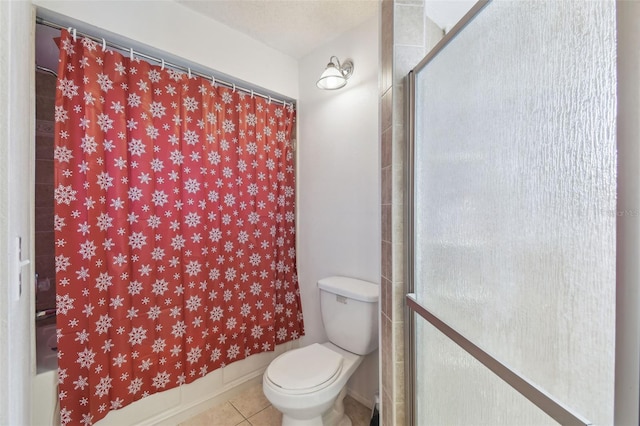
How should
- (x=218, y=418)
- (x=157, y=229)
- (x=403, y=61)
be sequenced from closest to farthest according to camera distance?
(x=403, y=61), (x=157, y=229), (x=218, y=418)

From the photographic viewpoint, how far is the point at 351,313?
61.1 inches

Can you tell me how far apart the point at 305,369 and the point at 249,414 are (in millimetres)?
596

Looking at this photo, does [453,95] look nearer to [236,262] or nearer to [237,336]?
[236,262]

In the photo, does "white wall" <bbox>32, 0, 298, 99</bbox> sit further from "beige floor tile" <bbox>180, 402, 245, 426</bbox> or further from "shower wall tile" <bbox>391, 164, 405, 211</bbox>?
"beige floor tile" <bbox>180, 402, 245, 426</bbox>

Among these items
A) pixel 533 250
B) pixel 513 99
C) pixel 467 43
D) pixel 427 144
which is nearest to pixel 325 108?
pixel 427 144

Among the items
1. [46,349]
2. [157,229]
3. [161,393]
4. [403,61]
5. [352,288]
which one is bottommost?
[161,393]

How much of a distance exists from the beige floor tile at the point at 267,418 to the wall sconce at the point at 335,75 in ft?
6.74

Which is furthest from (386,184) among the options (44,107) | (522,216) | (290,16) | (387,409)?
(44,107)

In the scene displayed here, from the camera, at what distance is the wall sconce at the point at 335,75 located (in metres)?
1.60

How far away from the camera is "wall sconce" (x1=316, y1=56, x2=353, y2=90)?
1.60m

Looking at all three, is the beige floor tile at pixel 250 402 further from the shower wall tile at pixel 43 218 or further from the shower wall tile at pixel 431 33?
the shower wall tile at pixel 431 33

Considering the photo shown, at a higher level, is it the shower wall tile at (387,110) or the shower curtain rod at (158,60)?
the shower curtain rod at (158,60)

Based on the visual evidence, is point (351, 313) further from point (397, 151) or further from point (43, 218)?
point (43, 218)

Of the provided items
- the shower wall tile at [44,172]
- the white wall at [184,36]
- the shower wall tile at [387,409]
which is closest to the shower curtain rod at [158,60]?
the white wall at [184,36]
